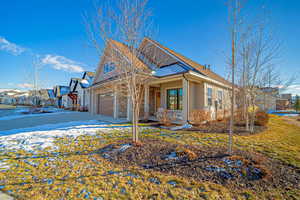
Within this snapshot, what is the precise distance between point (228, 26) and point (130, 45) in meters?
2.91

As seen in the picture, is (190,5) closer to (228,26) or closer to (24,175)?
(228,26)

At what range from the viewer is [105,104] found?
13.8 metres

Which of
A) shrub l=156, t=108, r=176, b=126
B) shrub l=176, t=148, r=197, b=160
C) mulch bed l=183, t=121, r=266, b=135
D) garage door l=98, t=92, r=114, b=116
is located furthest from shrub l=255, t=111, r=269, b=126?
garage door l=98, t=92, r=114, b=116

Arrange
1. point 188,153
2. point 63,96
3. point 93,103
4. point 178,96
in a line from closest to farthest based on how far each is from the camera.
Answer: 1. point 188,153
2. point 178,96
3. point 93,103
4. point 63,96

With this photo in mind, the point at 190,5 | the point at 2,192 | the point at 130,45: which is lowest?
the point at 2,192

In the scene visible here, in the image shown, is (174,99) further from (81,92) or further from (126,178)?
(81,92)

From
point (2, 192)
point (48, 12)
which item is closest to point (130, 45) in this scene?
point (2, 192)

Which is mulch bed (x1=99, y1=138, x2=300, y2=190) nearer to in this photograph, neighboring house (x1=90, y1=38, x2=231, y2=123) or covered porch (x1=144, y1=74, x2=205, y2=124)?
neighboring house (x1=90, y1=38, x2=231, y2=123)

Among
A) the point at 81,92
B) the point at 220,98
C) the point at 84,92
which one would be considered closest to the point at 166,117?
the point at 220,98

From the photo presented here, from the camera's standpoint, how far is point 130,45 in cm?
448

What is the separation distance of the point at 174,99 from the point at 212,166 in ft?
24.4

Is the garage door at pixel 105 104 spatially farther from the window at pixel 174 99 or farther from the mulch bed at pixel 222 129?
the mulch bed at pixel 222 129

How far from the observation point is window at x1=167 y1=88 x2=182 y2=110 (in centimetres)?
1005

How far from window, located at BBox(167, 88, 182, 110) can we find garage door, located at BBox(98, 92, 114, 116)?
5421 millimetres
